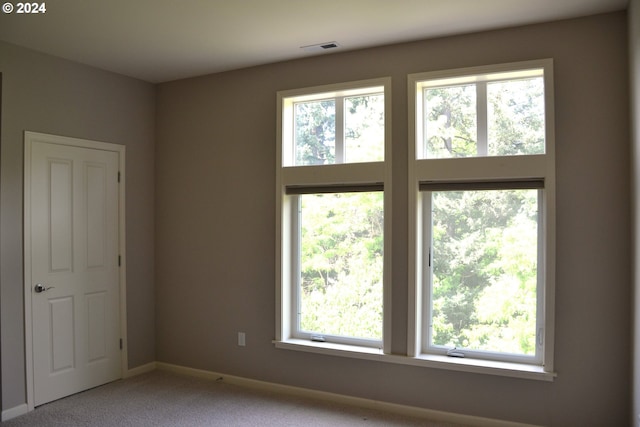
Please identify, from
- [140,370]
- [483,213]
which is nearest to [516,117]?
[483,213]

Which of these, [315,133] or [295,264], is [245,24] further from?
[295,264]

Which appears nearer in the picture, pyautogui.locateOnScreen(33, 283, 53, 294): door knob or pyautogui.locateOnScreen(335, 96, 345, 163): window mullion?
pyautogui.locateOnScreen(33, 283, 53, 294): door knob

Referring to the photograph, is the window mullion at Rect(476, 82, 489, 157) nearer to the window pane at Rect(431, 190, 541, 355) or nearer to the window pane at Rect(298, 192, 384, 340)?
the window pane at Rect(431, 190, 541, 355)

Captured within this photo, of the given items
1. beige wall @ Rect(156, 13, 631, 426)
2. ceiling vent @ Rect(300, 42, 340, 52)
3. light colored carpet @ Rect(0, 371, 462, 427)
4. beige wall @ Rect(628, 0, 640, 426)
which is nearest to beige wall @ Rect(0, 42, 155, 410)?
beige wall @ Rect(156, 13, 631, 426)

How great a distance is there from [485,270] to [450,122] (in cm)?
112

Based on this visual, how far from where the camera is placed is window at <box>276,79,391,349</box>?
3.69m

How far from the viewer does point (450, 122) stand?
3.48 m

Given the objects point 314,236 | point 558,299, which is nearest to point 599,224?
point 558,299

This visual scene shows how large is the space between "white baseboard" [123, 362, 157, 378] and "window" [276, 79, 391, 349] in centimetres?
152

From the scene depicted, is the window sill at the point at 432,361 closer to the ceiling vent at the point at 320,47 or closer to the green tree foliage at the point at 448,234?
the green tree foliage at the point at 448,234

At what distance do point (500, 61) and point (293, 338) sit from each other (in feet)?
8.89

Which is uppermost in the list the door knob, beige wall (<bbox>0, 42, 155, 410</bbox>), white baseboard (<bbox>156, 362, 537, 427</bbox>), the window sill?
beige wall (<bbox>0, 42, 155, 410</bbox>)

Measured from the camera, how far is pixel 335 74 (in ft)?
12.4

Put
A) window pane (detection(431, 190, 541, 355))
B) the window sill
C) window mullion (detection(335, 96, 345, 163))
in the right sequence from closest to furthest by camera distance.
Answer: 1. the window sill
2. window pane (detection(431, 190, 541, 355))
3. window mullion (detection(335, 96, 345, 163))
